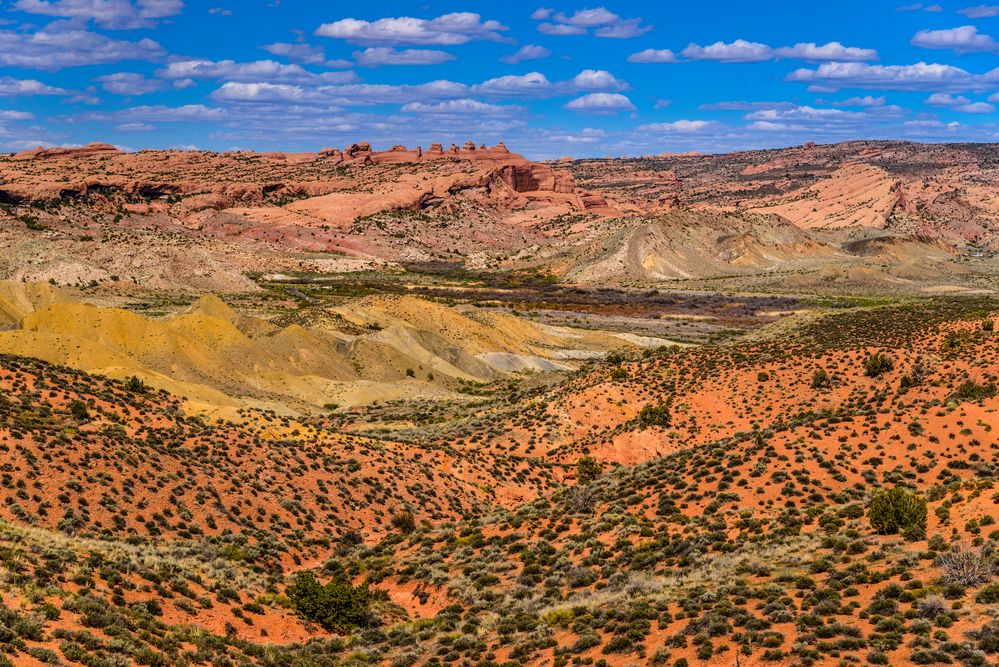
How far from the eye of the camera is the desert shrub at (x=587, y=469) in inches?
1765

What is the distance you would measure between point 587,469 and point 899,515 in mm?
23226

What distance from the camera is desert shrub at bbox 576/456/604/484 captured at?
44.8 metres

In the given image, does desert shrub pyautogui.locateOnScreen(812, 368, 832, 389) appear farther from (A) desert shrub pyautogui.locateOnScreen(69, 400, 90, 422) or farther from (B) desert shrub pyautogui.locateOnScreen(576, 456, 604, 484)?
(A) desert shrub pyautogui.locateOnScreen(69, 400, 90, 422)

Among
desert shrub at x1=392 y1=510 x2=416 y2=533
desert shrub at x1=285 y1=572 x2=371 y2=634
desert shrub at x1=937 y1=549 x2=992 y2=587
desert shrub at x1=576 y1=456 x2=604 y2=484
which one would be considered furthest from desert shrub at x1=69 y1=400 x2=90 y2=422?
desert shrub at x1=937 y1=549 x2=992 y2=587

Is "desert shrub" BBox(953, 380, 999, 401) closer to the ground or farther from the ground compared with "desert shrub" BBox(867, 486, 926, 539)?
farther from the ground

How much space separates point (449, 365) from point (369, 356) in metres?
8.33

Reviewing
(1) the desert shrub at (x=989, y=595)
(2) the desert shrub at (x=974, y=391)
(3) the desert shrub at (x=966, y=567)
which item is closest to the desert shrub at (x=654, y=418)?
(2) the desert shrub at (x=974, y=391)

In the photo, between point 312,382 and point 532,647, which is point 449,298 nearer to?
point 312,382

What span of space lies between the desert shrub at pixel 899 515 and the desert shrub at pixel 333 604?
13.9 m

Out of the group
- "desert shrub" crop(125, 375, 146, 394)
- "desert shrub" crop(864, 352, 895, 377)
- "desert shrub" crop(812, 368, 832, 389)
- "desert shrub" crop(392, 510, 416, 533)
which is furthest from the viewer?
"desert shrub" crop(812, 368, 832, 389)

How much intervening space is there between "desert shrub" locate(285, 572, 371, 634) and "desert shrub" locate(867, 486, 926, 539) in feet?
45.6

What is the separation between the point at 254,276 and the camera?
159 m

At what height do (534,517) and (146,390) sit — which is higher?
(146,390)

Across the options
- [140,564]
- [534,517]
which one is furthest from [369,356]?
[140,564]
